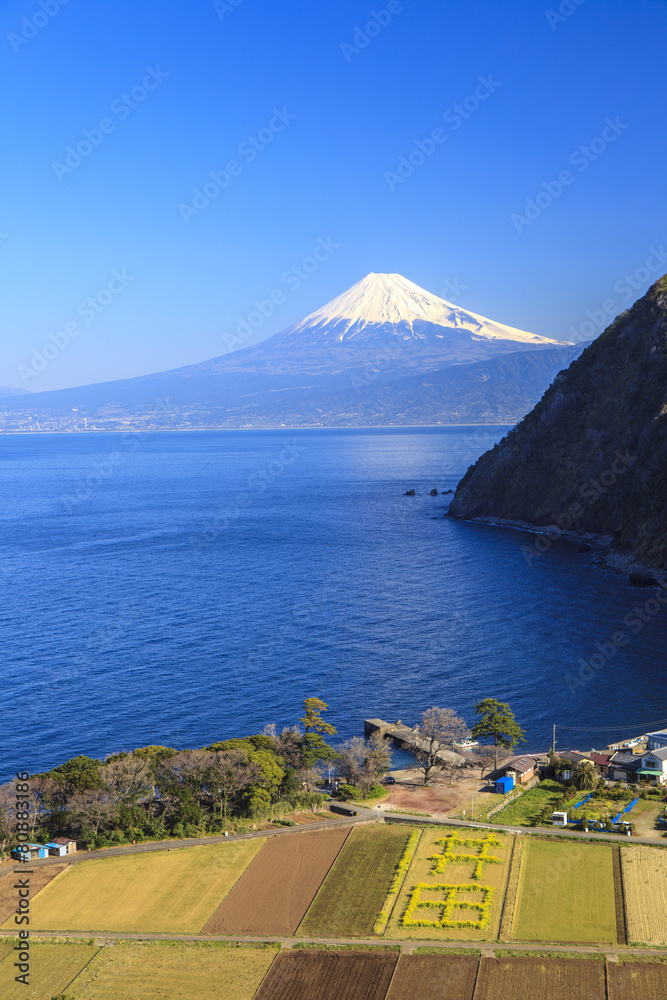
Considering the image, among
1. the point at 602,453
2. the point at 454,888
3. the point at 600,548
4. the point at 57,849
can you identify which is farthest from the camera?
the point at 602,453

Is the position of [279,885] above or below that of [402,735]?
below

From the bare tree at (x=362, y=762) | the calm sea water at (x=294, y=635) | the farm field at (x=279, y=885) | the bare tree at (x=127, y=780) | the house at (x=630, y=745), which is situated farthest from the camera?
the calm sea water at (x=294, y=635)

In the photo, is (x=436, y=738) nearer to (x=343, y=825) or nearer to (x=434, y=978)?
(x=343, y=825)

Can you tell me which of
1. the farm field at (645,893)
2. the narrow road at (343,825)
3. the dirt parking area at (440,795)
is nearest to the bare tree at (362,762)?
the dirt parking area at (440,795)

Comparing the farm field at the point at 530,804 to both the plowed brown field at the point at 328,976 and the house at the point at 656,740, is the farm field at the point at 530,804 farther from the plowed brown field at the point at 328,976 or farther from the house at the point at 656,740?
the plowed brown field at the point at 328,976

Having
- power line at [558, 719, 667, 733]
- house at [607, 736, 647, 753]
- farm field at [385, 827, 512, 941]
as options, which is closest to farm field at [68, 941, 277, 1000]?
farm field at [385, 827, 512, 941]

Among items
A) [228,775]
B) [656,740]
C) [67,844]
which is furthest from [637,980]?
[67,844]

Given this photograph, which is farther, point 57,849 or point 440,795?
point 440,795

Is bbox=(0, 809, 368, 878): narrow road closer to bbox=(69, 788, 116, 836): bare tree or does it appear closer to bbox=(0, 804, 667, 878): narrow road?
bbox=(0, 804, 667, 878): narrow road
